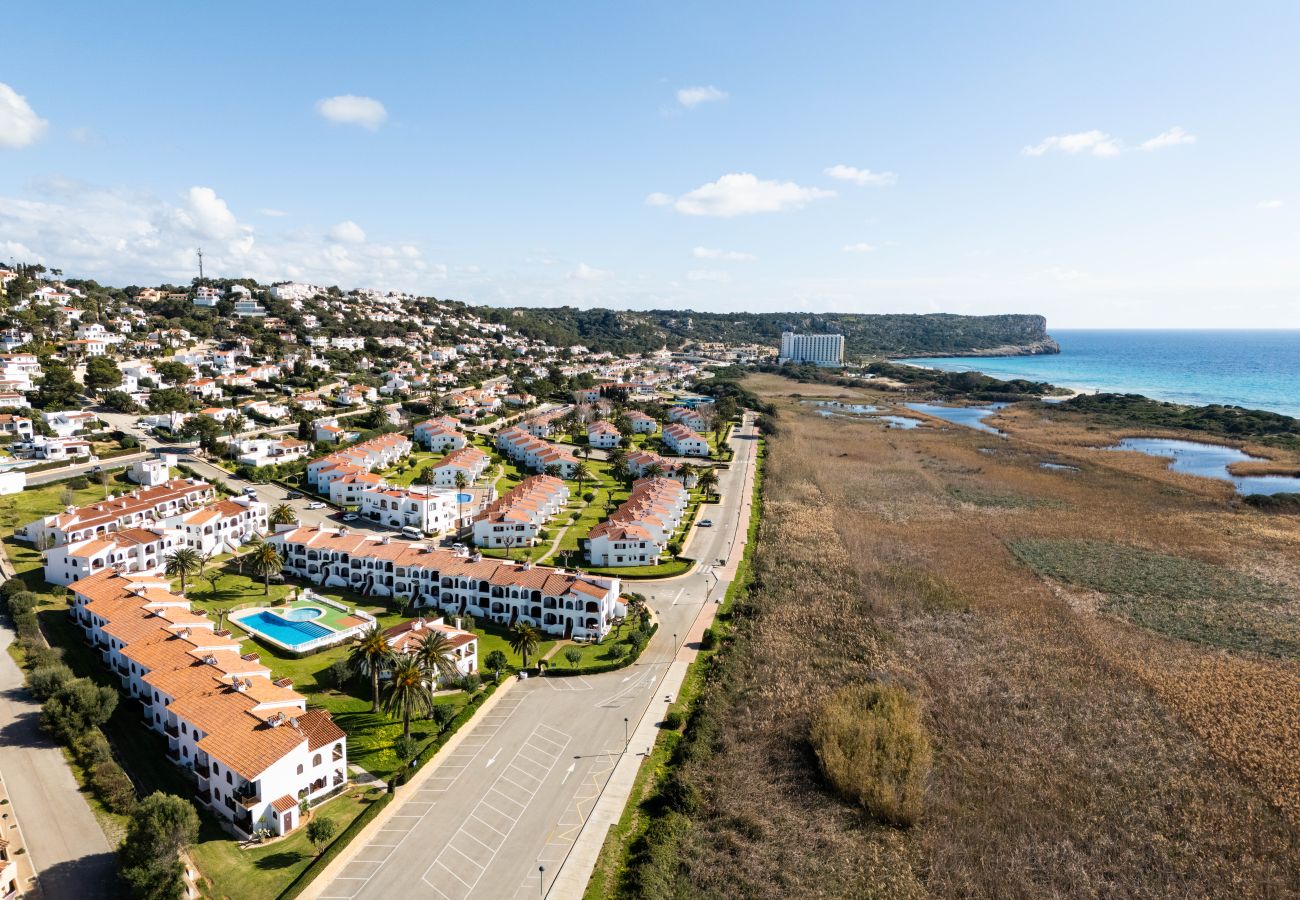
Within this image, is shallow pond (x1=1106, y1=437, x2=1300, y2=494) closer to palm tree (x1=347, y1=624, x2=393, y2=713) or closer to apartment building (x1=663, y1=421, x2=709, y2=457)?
apartment building (x1=663, y1=421, x2=709, y2=457)

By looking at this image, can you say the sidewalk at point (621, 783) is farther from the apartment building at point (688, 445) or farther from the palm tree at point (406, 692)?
the apartment building at point (688, 445)

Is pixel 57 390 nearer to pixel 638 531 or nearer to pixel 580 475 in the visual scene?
pixel 580 475

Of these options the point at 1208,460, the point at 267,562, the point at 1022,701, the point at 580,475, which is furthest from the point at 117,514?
the point at 1208,460

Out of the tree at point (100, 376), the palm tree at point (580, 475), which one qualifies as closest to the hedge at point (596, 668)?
the palm tree at point (580, 475)

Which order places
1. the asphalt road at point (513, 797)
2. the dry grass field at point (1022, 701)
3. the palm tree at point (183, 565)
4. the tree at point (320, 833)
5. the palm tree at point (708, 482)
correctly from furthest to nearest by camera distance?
the palm tree at point (708, 482), the palm tree at point (183, 565), the dry grass field at point (1022, 701), the tree at point (320, 833), the asphalt road at point (513, 797)

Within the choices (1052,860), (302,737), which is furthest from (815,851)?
(302,737)

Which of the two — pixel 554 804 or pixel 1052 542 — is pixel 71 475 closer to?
pixel 554 804
